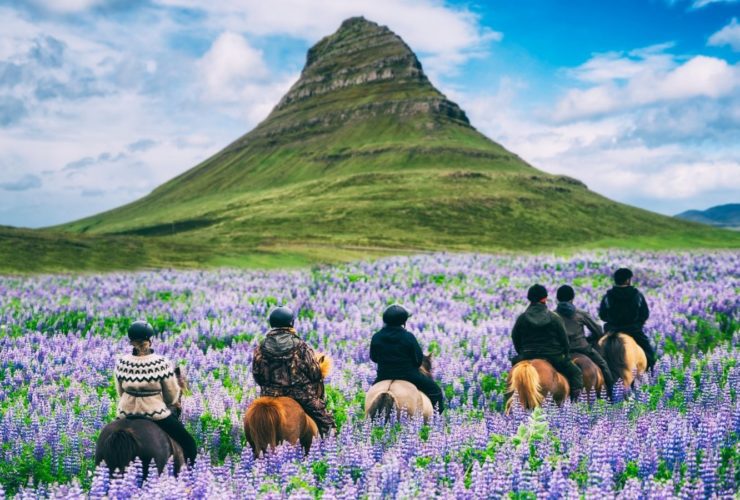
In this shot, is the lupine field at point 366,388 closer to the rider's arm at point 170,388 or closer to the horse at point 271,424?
the horse at point 271,424

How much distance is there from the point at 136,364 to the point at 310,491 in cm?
320

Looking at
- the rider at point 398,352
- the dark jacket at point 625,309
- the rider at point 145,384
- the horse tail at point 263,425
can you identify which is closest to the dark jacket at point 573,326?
the dark jacket at point 625,309

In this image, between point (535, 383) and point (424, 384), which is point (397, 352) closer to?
point (424, 384)

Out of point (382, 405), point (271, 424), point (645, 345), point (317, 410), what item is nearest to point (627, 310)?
point (645, 345)

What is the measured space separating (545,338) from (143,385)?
645 cm

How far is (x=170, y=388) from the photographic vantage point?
8352 mm

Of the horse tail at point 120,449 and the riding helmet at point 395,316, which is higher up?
the riding helmet at point 395,316

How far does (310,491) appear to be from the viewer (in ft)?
20.0

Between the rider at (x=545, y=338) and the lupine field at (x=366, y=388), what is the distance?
65cm

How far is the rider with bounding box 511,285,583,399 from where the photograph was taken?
11.2 meters

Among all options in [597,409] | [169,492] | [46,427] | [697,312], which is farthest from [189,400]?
[697,312]

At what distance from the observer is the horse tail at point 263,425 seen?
28.4ft

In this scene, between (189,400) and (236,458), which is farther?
(189,400)

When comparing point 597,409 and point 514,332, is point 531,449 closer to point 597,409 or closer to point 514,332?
point 597,409
